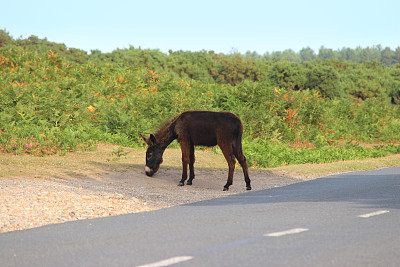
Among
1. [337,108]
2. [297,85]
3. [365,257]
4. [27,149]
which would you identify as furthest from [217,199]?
[297,85]

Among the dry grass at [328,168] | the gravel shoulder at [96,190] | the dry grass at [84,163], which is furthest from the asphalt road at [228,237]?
the dry grass at [328,168]

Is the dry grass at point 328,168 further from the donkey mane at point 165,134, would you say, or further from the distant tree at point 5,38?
the distant tree at point 5,38

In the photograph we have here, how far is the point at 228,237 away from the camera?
25.8 ft

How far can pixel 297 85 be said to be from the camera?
58438 millimetres

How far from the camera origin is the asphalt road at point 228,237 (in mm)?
6668

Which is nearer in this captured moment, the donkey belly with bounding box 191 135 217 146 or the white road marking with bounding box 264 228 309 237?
the white road marking with bounding box 264 228 309 237

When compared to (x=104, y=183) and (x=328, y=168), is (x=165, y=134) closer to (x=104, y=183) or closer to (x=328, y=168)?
(x=104, y=183)

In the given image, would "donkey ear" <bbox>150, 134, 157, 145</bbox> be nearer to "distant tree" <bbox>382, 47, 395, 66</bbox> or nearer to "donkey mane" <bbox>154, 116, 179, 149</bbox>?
"donkey mane" <bbox>154, 116, 179, 149</bbox>

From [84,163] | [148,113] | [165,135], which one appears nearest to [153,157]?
[165,135]

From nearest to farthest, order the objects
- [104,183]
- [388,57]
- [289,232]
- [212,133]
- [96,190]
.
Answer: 1. [289,232]
2. [96,190]
3. [104,183]
4. [212,133]
5. [388,57]

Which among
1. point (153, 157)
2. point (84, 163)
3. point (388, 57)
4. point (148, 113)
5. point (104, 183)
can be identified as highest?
point (388, 57)


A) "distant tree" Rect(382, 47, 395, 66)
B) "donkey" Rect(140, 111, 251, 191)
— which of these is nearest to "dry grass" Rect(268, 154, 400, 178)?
"donkey" Rect(140, 111, 251, 191)

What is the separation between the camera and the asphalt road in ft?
21.9

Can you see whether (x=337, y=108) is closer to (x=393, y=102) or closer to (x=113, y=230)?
(x=393, y=102)
